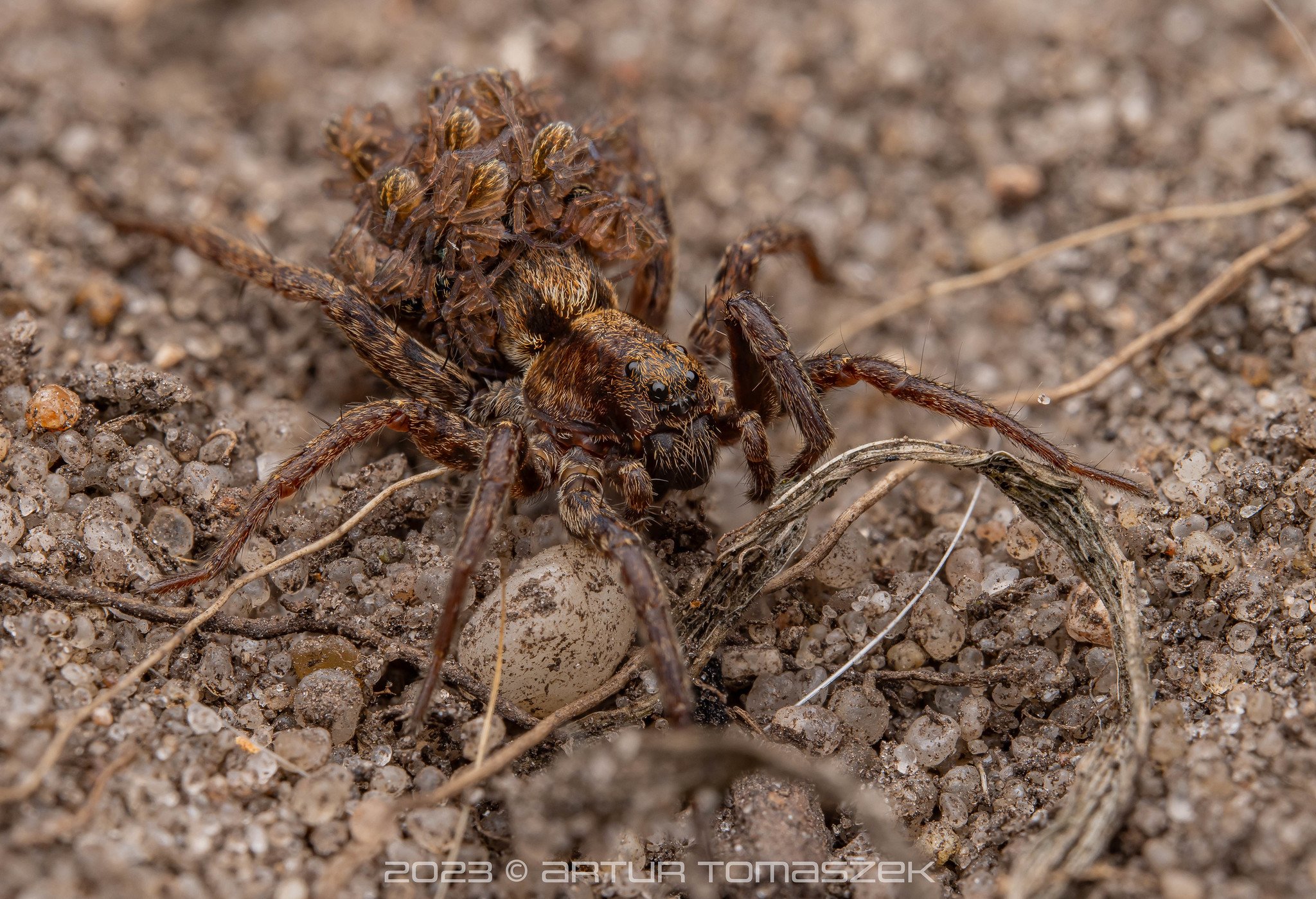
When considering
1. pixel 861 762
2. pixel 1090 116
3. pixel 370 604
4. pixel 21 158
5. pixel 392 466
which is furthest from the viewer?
pixel 1090 116

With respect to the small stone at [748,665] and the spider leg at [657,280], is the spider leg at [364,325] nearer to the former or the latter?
the spider leg at [657,280]

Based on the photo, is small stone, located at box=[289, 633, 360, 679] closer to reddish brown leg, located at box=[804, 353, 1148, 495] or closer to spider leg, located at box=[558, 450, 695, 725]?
spider leg, located at box=[558, 450, 695, 725]

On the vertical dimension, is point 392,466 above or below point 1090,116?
below

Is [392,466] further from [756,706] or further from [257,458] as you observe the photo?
[756,706]

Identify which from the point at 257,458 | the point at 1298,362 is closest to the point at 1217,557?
the point at 1298,362

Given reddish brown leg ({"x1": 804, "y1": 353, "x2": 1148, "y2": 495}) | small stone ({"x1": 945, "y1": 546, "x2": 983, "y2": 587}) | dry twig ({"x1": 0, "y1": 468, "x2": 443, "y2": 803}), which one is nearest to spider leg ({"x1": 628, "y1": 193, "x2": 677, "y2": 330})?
reddish brown leg ({"x1": 804, "y1": 353, "x2": 1148, "y2": 495})

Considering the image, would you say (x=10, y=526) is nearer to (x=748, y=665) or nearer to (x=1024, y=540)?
(x=748, y=665)

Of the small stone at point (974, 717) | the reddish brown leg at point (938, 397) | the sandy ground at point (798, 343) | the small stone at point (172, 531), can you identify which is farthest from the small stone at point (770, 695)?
the small stone at point (172, 531)
